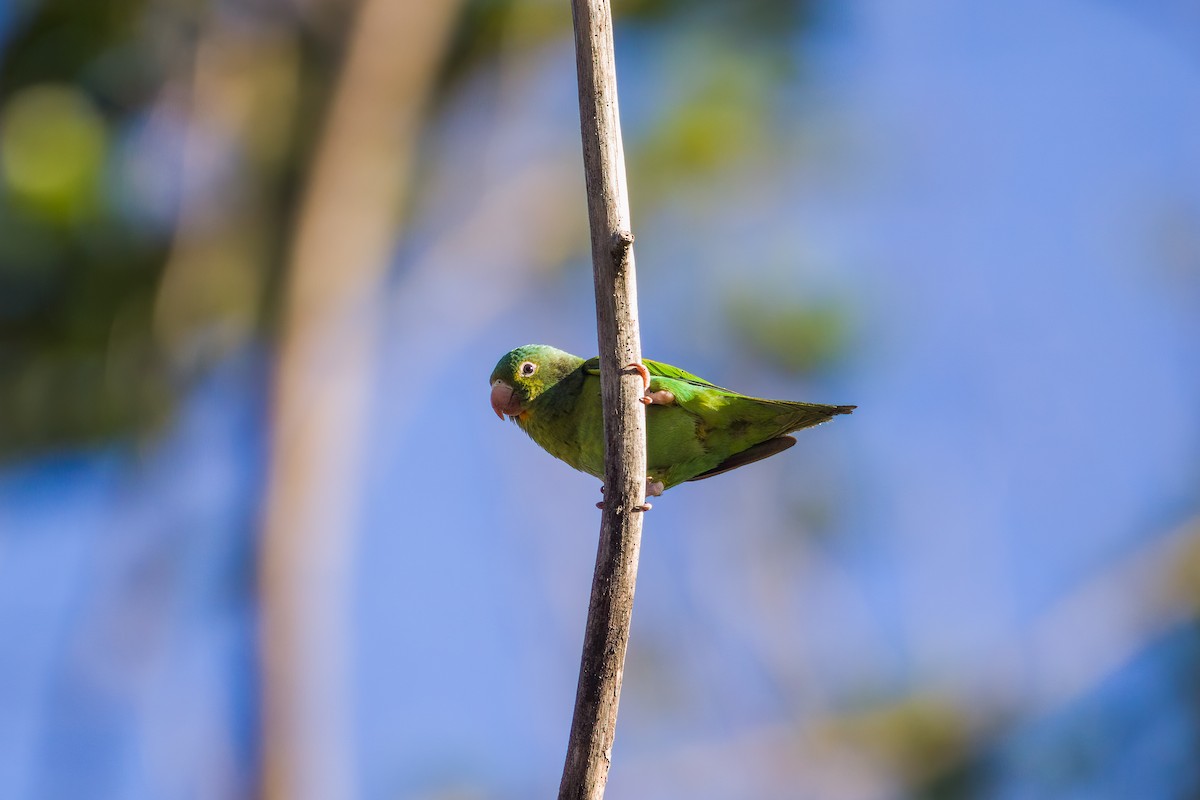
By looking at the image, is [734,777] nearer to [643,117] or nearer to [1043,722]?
[1043,722]

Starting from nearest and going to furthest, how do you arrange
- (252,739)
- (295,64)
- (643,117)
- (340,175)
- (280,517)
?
(252,739), (280,517), (340,175), (295,64), (643,117)

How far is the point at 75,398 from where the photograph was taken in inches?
378

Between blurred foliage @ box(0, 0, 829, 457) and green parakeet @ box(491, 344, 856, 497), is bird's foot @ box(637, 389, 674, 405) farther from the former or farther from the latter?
blurred foliage @ box(0, 0, 829, 457)

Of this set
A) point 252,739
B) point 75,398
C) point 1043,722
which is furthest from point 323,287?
point 1043,722

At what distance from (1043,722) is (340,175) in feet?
27.1

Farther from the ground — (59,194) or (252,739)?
(59,194)

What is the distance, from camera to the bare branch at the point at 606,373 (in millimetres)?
2492

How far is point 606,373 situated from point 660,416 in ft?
4.38

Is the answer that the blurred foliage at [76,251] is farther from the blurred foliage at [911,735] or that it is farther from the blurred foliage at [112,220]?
the blurred foliage at [911,735]

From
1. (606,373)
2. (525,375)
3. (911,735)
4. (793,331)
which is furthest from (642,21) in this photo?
(606,373)

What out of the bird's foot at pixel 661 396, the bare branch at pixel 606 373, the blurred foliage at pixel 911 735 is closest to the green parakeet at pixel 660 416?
the bird's foot at pixel 661 396

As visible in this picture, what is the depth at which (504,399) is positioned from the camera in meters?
4.42

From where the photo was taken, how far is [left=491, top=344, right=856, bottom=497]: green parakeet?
391cm

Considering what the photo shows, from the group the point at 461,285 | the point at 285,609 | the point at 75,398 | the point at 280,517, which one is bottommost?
the point at 285,609
